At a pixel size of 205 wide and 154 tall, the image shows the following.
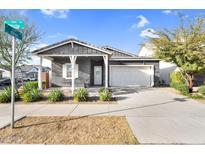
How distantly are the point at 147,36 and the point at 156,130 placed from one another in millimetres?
9080

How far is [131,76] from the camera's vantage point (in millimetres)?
18625

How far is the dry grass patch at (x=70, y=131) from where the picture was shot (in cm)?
420

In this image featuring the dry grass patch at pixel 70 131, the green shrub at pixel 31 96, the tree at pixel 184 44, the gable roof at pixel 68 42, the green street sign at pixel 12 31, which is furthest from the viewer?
the gable roof at pixel 68 42

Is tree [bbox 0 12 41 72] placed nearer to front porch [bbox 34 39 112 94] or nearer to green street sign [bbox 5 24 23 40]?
front porch [bbox 34 39 112 94]

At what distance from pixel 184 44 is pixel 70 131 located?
9.63 meters

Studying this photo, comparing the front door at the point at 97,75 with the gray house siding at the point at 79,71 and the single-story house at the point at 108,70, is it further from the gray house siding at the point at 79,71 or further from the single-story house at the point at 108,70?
the gray house siding at the point at 79,71

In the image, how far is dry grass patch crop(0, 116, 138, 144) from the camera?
4.20 metres

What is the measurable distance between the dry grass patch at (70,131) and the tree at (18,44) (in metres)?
6.93

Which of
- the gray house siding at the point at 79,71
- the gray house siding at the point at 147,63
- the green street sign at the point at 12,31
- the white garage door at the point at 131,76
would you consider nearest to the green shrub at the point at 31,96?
the green street sign at the point at 12,31

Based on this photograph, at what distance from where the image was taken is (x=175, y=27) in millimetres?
11641

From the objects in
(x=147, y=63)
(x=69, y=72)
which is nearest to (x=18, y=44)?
(x=69, y=72)

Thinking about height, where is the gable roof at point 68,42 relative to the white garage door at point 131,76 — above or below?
above

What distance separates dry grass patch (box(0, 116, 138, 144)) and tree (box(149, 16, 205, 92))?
295 inches
